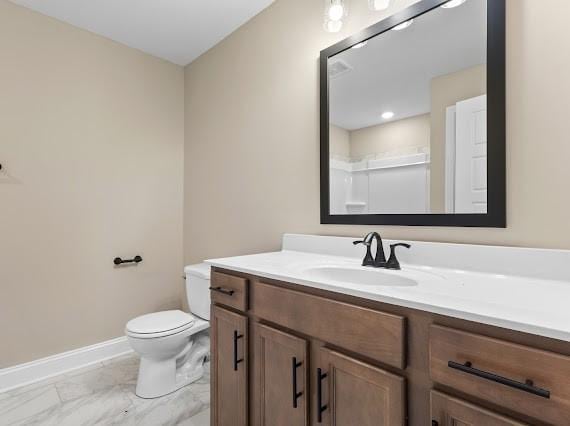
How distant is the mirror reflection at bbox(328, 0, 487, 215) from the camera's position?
1.15 m

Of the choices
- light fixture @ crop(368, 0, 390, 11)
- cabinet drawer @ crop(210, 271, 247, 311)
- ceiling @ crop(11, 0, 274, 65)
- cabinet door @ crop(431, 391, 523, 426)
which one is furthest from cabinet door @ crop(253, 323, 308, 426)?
ceiling @ crop(11, 0, 274, 65)

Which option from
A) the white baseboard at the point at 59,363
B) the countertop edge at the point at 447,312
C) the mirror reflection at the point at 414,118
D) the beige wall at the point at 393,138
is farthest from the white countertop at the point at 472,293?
the white baseboard at the point at 59,363

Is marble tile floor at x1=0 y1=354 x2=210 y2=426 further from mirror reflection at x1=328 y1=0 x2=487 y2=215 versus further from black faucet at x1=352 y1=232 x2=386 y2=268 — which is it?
mirror reflection at x1=328 y1=0 x2=487 y2=215

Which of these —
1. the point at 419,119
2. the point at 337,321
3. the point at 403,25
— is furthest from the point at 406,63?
the point at 337,321

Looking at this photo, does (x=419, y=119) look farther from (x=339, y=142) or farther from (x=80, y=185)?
(x=80, y=185)

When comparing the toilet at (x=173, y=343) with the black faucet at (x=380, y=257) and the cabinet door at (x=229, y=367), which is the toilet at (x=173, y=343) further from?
the black faucet at (x=380, y=257)

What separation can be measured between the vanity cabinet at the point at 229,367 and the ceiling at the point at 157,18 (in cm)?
186

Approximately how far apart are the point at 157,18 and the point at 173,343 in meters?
2.12

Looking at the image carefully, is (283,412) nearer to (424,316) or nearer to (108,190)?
(424,316)

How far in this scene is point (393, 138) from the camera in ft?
4.60

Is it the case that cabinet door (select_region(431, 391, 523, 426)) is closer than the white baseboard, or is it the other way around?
cabinet door (select_region(431, 391, 523, 426))

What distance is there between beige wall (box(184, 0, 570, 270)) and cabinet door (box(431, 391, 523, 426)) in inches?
25.8

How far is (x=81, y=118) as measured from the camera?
220 cm

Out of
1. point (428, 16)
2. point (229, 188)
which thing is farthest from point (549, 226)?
point (229, 188)
